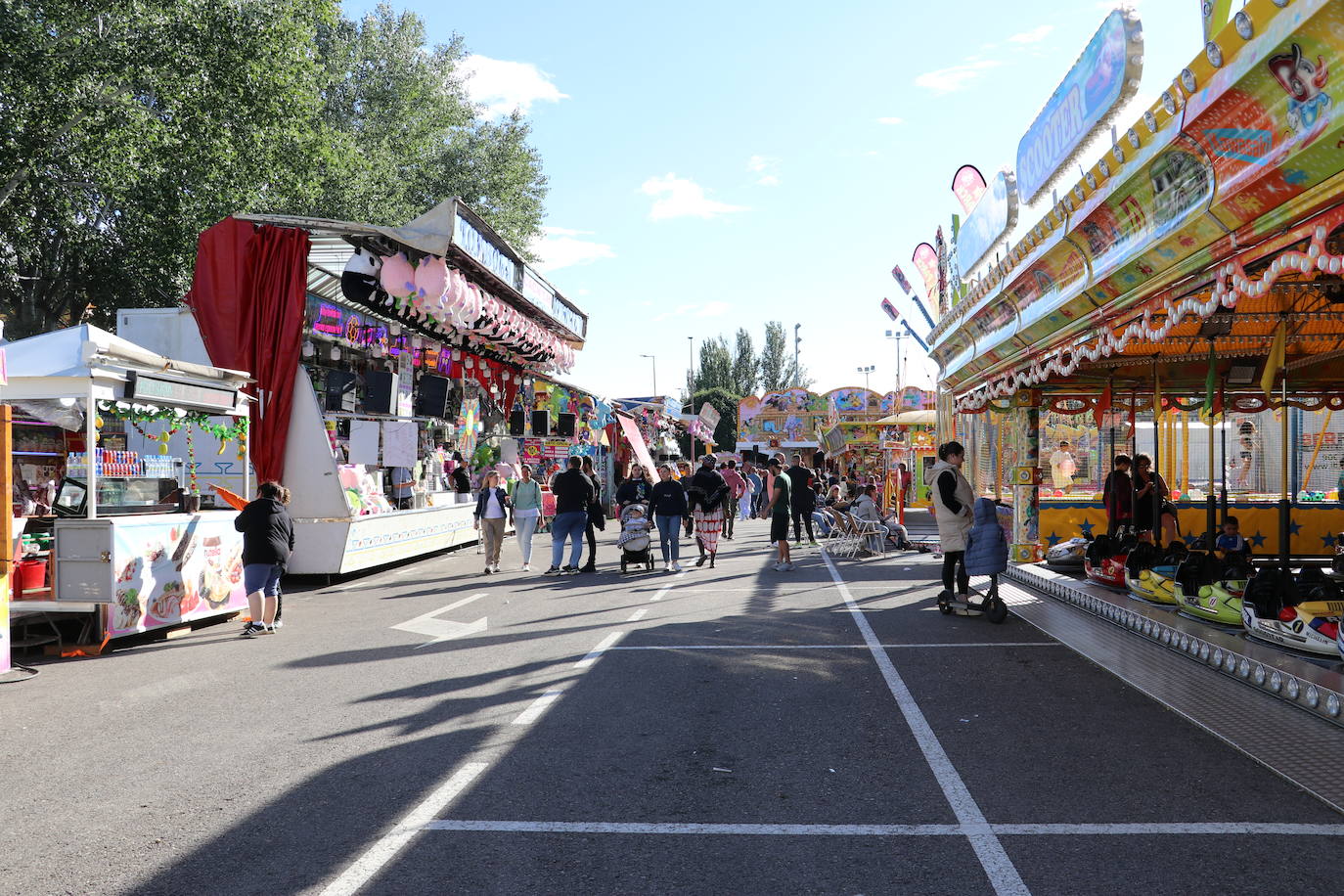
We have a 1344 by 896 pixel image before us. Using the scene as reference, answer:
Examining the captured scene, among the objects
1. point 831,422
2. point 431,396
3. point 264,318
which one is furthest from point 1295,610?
point 831,422

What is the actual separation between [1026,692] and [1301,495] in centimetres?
1220

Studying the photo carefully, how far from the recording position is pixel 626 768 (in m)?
5.10

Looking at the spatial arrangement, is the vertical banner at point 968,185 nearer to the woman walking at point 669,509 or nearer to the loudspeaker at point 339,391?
the woman walking at point 669,509

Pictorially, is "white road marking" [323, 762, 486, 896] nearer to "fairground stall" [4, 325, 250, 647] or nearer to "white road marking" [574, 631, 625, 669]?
"white road marking" [574, 631, 625, 669]

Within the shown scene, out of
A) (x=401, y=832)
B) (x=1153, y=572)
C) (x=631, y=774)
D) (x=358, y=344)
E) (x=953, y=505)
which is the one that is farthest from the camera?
(x=358, y=344)

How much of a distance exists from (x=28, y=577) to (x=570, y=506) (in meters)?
7.17

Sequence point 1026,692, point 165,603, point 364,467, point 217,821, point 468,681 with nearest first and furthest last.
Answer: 1. point 217,821
2. point 1026,692
3. point 468,681
4. point 165,603
5. point 364,467

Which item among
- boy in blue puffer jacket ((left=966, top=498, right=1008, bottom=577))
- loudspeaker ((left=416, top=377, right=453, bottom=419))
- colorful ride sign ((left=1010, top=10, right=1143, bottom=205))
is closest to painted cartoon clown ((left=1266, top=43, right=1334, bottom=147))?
colorful ride sign ((left=1010, top=10, right=1143, bottom=205))

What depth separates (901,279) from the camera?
2133 centimetres

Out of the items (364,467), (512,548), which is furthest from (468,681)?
(512,548)

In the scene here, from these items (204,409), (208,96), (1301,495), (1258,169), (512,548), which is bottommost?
(512,548)

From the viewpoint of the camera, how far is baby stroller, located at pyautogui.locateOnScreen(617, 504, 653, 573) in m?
15.1

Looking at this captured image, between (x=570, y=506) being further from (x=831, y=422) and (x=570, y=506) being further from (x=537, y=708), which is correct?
(x=831, y=422)

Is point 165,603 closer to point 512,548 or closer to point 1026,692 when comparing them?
point 1026,692
